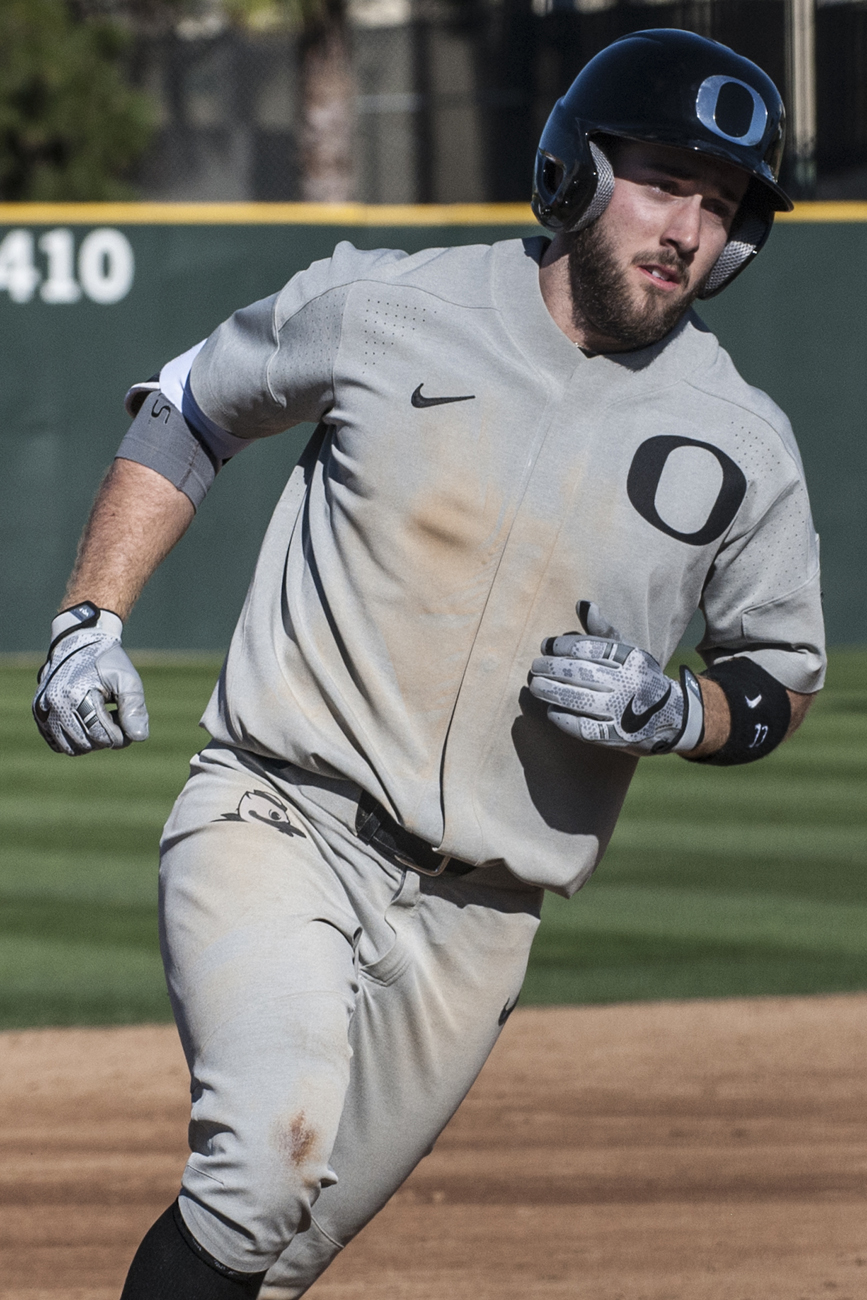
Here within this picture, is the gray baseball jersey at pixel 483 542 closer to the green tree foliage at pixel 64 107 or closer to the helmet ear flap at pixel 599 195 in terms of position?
the helmet ear flap at pixel 599 195

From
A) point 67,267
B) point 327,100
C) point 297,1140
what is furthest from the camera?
point 327,100

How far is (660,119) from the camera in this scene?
9.93 feet

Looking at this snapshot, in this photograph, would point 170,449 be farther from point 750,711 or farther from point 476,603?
point 750,711

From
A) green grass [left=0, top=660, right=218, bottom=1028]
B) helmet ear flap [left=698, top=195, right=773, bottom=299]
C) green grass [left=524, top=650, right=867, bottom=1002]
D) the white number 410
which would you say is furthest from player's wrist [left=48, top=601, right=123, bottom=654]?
the white number 410

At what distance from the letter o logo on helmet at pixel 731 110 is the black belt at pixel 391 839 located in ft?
3.90

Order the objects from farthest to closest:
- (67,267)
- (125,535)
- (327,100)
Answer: (327,100) → (67,267) → (125,535)

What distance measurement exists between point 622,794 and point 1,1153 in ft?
7.79

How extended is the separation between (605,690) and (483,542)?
323 millimetres

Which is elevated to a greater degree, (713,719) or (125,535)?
(125,535)

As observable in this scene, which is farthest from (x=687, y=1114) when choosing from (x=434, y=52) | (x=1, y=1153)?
(x=434, y=52)

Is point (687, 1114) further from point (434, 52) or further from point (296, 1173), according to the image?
point (434, 52)

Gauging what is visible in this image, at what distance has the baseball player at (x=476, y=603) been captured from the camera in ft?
9.77

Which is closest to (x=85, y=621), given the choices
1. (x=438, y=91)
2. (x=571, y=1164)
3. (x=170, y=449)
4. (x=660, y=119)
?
(x=170, y=449)

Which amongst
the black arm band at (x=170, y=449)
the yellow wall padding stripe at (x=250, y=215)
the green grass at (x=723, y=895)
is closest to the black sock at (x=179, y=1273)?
the black arm band at (x=170, y=449)
